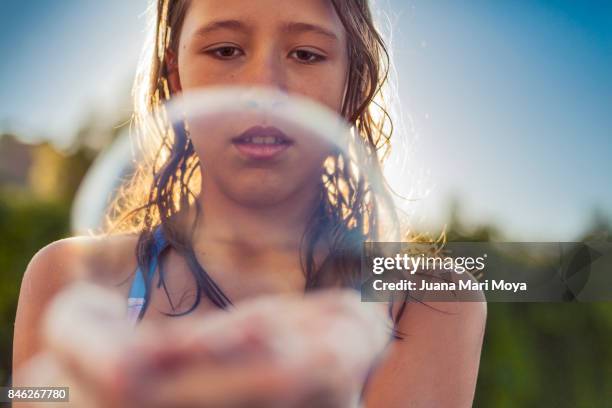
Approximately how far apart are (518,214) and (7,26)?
768 mm

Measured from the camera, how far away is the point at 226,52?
2.47ft

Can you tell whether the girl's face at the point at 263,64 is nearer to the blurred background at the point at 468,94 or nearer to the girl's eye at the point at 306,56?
the girl's eye at the point at 306,56

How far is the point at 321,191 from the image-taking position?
0.86 meters

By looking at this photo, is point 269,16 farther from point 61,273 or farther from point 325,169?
point 61,273

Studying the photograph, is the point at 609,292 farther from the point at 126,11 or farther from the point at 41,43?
Result: the point at 41,43

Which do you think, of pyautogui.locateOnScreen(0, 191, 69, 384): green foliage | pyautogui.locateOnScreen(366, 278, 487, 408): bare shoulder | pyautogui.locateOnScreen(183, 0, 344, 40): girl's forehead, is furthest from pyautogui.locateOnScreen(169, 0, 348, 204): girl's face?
pyautogui.locateOnScreen(0, 191, 69, 384): green foliage

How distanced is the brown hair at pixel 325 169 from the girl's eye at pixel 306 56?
57mm

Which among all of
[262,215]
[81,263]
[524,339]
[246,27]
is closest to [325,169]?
[262,215]

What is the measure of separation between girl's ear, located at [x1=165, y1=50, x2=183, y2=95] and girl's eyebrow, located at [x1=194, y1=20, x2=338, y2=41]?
66 millimetres

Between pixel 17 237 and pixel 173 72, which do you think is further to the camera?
pixel 17 237

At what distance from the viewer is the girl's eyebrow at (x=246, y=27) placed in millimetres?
746

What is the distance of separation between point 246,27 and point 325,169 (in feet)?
0.68

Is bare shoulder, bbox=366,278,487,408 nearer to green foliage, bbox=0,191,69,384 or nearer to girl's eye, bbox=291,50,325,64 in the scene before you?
girl's eye, bbox=291,50,325,64

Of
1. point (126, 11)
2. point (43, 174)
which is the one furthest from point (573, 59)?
point (43, 174)
